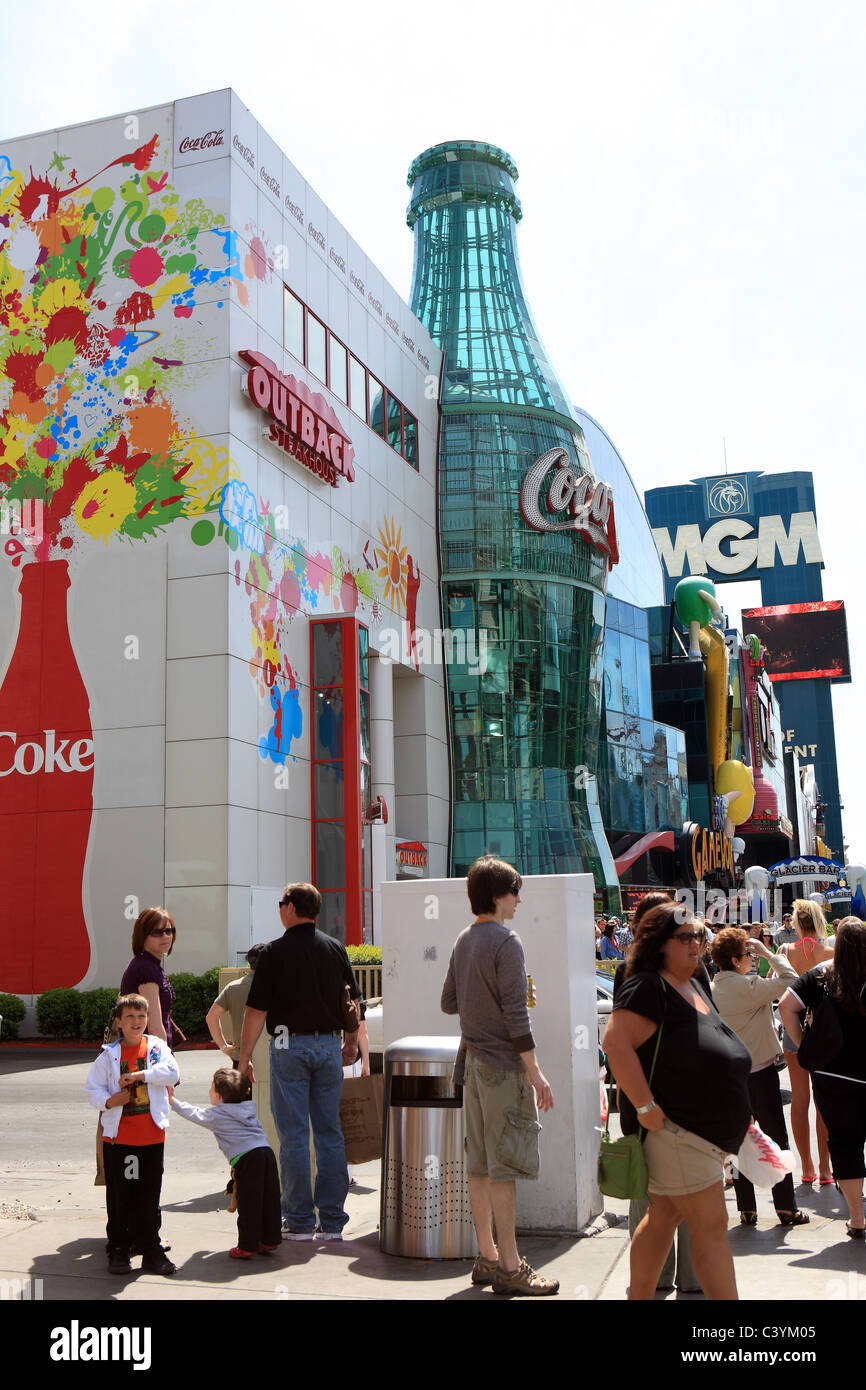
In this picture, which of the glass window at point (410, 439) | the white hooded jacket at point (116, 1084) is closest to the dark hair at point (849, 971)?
the white hooded jacket at point (116, 1084)

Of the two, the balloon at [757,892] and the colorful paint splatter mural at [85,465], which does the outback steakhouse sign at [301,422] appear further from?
the balloon at [757,892]

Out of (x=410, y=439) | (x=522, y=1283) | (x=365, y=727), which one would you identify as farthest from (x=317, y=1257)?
(x=410, y=439)

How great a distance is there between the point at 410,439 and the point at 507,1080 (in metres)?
28.3

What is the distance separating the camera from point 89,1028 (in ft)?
65.9

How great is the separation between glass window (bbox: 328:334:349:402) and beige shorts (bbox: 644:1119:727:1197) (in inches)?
956

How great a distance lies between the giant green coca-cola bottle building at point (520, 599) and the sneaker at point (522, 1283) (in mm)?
26696

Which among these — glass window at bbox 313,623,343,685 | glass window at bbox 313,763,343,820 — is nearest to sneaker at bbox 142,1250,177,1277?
glass window at bbox 313,763,343,820

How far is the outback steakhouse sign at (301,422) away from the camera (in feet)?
74.7

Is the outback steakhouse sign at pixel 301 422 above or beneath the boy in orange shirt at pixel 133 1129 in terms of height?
above

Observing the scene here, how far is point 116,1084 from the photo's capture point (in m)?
6.32

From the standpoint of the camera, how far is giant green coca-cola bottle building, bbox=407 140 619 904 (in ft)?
110

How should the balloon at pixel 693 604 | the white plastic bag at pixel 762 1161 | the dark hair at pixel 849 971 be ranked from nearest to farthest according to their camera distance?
1. the white plastic bag at pixel 762 1161
2. the dark hair at pixel 849 971
3. the balloon at pixel 693 604

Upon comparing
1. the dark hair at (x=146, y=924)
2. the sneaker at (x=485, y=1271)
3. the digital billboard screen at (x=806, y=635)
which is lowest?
the sneaker at (x=485, y=1271)
